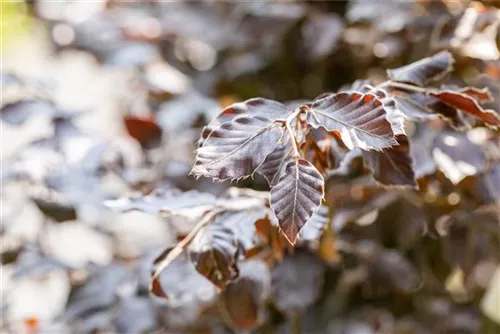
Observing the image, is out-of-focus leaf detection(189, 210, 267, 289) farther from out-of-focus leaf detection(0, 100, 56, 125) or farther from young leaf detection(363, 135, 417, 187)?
out-of-focus leaf detection(0, 100, 56, 125)

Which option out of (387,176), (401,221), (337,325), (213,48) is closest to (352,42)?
(213,48)

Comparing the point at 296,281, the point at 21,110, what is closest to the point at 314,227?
the point at 296,281

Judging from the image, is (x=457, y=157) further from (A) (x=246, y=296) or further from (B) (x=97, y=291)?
(B) (x=97, y=291)

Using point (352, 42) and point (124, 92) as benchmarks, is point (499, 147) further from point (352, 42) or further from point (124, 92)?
point (124, 92)

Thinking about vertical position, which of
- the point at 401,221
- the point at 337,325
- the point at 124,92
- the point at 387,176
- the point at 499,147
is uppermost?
the point at 387,176

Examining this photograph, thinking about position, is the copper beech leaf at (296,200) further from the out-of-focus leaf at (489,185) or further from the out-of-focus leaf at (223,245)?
the out-of-focus leaf at (489,185)
